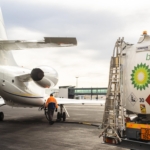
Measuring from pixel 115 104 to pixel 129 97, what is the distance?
0.36 meters

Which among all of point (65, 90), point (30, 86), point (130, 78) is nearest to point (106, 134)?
point (130, 78)

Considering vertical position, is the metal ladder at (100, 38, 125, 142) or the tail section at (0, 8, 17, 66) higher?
the tail section at (0, 8, 17, 66)

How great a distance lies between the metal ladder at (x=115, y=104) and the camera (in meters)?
5.16

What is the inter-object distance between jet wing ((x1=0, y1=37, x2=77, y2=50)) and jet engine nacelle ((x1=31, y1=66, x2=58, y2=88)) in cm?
157

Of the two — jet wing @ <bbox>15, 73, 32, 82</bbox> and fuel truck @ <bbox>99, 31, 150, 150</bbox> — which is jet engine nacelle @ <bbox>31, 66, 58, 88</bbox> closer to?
jet wing @ <bbox>15, 73, 32, 82</bbox>

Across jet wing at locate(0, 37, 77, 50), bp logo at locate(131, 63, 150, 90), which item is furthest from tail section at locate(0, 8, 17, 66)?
bp logo at locate(131, 63, 150, 90)

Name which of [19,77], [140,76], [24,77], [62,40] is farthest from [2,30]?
[140,76]

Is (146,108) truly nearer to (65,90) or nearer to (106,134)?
(106,134)

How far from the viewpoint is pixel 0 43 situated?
1095 centimetres

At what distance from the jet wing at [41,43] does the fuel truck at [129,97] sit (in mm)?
3639

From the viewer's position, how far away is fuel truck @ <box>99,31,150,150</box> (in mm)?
4906

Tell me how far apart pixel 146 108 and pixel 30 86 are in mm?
10394

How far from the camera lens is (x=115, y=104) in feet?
17.3

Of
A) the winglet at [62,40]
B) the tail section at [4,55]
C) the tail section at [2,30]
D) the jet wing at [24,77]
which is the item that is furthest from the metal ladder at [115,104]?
the tail section at [2,30]
